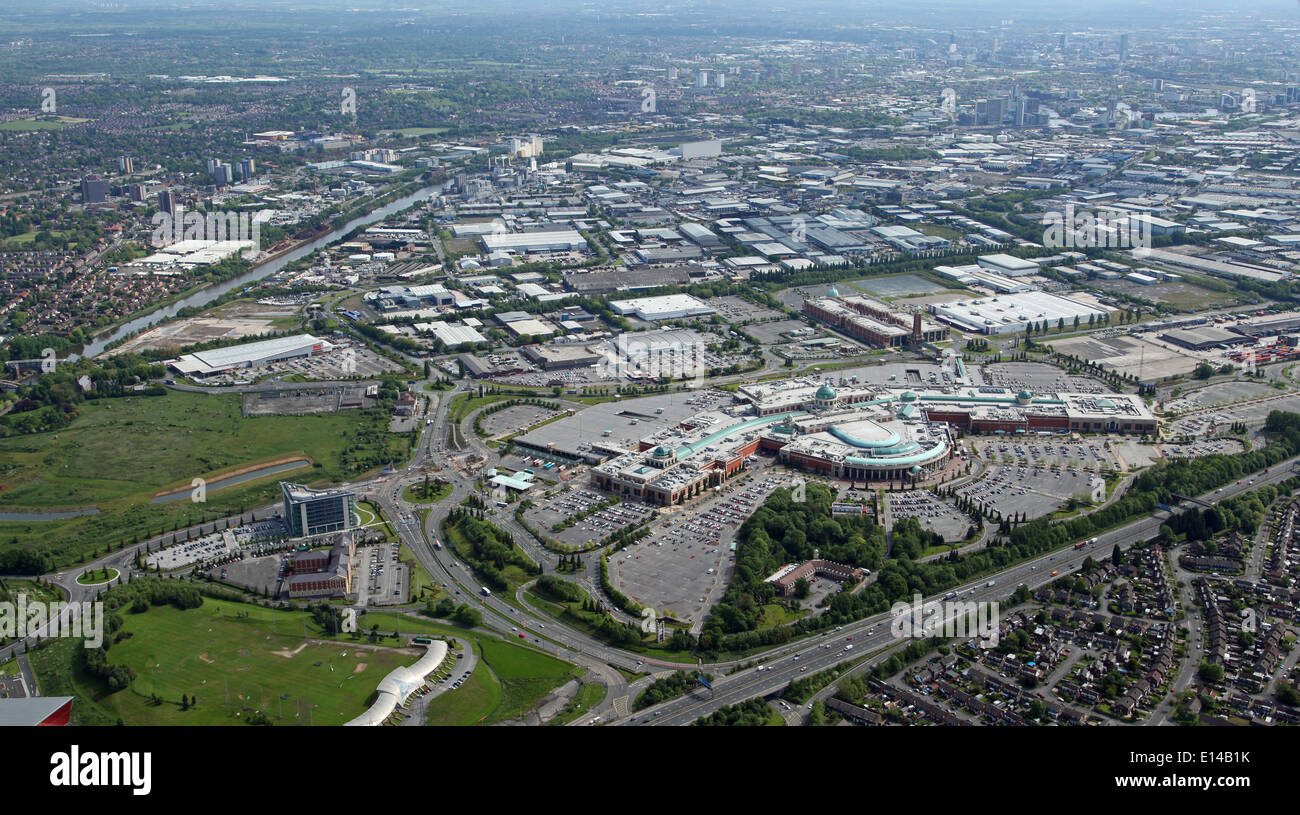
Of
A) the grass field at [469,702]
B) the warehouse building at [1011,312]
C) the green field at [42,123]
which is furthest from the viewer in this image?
the green field at [42,123]

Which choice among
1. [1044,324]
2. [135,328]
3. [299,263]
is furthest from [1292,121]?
[135,328]

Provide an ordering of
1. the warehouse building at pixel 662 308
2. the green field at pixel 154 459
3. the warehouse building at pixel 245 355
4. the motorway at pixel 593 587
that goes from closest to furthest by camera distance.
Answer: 1. the motorway at pixel 593 587
2. the green field at pixel 154 459
3. the warehouse building at pixel 245 355
4. the warehouse building at pixel 662 308

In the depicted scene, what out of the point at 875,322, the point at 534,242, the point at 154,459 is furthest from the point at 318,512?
the point at 534,242

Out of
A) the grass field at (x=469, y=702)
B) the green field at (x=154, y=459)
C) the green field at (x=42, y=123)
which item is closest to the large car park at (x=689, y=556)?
the grass field at (x=469, y=702)

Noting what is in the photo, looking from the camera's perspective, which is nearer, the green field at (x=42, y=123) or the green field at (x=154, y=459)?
the green field at (x=154, y=459)

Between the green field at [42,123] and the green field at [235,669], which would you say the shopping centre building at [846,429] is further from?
the green field at [42,123]

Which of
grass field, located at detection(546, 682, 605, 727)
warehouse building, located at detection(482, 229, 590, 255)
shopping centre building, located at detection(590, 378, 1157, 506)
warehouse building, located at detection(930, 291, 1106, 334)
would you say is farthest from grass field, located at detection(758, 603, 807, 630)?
warehouse building, located at detection(482, 229, 590, 255)

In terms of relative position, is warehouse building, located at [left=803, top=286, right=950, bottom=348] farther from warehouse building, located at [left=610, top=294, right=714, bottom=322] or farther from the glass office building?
the glass office building

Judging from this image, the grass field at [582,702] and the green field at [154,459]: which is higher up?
the green field at [154,459]
